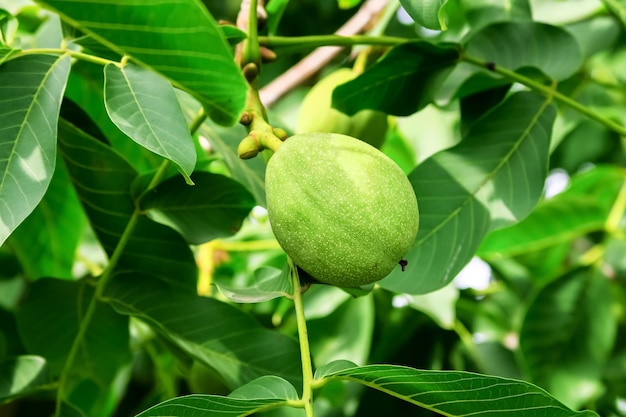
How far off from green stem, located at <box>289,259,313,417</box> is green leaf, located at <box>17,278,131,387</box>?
41 centimetres

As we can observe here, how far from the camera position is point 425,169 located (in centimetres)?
123

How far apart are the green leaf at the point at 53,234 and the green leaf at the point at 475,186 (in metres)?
0.60

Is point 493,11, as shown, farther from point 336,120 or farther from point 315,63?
point 315,63

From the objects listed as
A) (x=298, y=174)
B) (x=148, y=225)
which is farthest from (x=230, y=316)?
(x=298, y=174)

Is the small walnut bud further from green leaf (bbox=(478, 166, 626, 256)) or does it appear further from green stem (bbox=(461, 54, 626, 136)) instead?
green leaf (bbox=(478, 166, 626, 256))

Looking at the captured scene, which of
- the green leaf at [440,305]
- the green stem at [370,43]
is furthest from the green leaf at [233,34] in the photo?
the green leaf at [440,305]

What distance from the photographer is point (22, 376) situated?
4.08 feet

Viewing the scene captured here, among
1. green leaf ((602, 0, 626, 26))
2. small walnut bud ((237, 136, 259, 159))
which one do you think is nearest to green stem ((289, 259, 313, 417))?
small walnut bud ((237, 136, 259, 159))

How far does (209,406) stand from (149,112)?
1.04 feet

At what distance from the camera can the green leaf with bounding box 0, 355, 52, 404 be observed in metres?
1.23

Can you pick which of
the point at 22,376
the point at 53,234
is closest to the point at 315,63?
the point at 53,234

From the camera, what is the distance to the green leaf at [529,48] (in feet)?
4.51

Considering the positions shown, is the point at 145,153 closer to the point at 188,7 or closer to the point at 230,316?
the point at 230,316

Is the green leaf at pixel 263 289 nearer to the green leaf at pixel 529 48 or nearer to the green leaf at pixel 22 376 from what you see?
the green leaf at pixel 22 376
